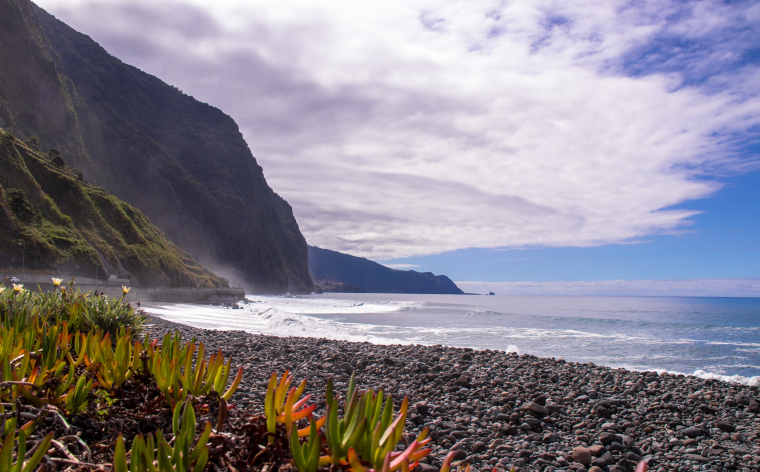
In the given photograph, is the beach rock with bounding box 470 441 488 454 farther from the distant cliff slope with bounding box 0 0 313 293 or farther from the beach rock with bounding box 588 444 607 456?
the distant cliff slope with bounding box 0 0 313 293

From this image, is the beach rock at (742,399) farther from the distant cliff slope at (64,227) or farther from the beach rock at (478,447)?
the distant cliff slope at (64,227)

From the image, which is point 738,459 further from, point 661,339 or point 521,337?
point 661,339

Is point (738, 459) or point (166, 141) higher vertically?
point (166, 141)

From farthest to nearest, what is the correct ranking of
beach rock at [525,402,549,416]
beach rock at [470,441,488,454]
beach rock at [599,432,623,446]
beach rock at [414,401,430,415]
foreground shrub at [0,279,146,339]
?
beach rock at [525,402,549,416]
beach rock at [414,401,430,415]
foreground shrub at [0,279,146,339]
beach rock at [599,432,623,446]
beach rock at [470,441,488,454]

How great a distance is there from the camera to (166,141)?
395ft

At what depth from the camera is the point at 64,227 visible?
40750 millimetres

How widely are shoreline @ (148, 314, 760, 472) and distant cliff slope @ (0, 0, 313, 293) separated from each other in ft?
213

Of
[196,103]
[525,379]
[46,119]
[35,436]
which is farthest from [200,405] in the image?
[196,103]

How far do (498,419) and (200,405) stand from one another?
15.2 ft

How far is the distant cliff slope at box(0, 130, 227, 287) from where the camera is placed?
35.4 metres

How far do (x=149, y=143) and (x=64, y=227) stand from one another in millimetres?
74949

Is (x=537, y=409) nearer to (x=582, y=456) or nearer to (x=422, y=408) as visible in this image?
(x=582, y=456)

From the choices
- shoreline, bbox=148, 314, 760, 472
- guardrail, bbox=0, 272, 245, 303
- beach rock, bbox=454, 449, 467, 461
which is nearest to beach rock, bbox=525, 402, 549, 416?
shoreline, bbox=148, 314, 760, 472

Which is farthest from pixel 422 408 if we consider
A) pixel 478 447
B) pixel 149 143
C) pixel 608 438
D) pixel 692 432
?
pixel 149 143
